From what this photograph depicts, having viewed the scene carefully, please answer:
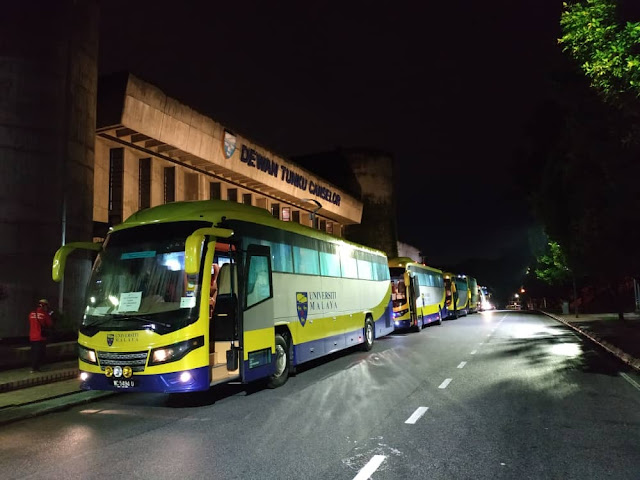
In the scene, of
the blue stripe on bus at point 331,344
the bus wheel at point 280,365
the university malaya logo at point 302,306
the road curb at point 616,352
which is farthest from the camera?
Answer: the road curb at point 616,352

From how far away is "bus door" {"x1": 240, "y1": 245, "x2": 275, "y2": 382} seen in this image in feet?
30.8

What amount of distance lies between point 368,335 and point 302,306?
6181mm

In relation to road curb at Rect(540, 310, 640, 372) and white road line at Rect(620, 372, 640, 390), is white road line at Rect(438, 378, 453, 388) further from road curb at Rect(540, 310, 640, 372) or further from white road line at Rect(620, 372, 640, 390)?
road curb at Rect(540, 310, 640, 372)

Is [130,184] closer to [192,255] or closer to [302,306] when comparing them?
[302,306]

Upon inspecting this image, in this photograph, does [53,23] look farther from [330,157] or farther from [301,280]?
[330,157]

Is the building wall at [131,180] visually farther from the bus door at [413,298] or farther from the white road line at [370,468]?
the white road line at [370,468]

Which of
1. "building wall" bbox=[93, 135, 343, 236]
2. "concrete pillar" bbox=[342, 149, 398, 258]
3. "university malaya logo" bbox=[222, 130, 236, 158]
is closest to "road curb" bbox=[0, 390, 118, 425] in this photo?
"building wall" bbox=[93, 135, 343, 236]

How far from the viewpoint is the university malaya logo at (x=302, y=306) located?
12.1 meters

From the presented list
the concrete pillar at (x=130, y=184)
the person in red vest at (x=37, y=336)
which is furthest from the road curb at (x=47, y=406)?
the concrete pillar at (x=130, y=184)

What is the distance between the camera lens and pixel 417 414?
7781 millimetres

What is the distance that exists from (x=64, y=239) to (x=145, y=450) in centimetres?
1456

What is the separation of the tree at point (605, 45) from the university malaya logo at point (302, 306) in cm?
772

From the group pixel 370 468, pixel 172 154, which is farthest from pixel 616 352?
pixel 172 154

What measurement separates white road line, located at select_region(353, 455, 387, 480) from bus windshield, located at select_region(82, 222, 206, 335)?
393 centimetres
